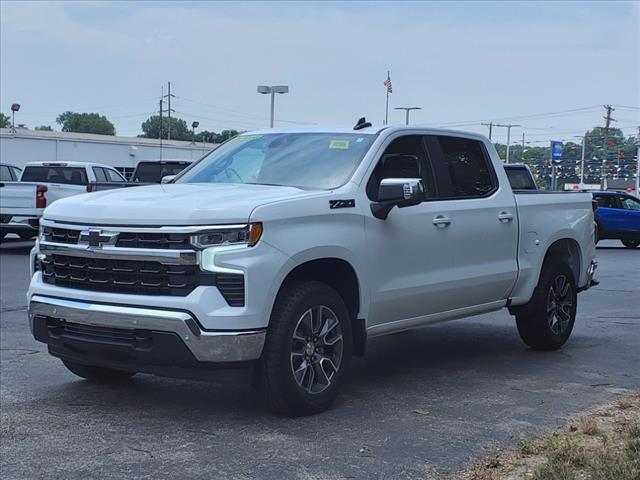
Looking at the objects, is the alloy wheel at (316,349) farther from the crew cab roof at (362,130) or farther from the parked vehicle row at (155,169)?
the parked vehicle row at (155,169)

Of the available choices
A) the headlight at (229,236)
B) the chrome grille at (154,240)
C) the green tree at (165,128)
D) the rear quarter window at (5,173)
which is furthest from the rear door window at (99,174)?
the green tree at (165,128)

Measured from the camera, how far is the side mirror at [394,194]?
6.30 m

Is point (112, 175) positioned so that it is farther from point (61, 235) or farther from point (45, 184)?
point (61, 235)

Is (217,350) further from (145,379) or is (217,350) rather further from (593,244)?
(593,244)

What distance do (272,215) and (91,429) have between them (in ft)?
5.68

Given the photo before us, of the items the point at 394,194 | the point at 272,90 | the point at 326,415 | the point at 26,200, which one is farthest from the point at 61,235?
the point at 272,90

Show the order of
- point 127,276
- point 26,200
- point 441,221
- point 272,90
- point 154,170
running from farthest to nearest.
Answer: point 272,90 → point 154,170 → point 26,200 → point 441,221 → point 127,276

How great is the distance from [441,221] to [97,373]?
2.84 meters

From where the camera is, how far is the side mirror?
248 inches

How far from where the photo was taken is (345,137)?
7.00 meters

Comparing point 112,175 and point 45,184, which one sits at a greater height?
point 112,175

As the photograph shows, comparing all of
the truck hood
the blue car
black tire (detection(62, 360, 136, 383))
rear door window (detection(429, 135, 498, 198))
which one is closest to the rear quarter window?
the blue car

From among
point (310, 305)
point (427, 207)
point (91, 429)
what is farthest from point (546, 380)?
point (91, 429)

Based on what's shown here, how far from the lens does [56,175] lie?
72.4ft
